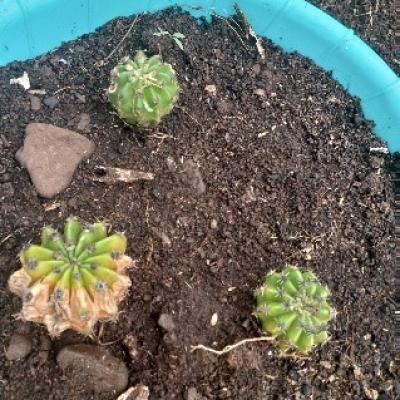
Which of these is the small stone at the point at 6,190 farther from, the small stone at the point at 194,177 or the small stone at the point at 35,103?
the small stone at the point at 194,177

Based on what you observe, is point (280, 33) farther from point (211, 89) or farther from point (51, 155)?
→ point (51, 155)

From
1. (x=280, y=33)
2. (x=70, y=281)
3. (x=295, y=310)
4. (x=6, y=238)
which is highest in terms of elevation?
(x=280, y=33)

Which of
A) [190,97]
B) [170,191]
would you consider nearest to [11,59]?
[190,97]

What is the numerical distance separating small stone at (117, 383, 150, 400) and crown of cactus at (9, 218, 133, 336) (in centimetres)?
39

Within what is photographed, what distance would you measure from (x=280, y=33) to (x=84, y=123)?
1454mm

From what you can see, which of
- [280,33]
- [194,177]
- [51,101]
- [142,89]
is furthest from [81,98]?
[280,33]

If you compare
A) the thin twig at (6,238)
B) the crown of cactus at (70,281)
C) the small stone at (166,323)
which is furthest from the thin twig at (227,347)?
the thin twig at (6,238)

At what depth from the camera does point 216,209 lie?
323cm

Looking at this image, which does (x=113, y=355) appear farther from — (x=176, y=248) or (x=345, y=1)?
(x=345, y=1)

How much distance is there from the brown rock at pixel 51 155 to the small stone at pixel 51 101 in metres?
0.20

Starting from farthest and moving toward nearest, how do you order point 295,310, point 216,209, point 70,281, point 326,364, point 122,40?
point 122,40 → point 216,209 → point 326,364 → point 295,310 → point 70,281

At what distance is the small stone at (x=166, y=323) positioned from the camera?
9.18 ft

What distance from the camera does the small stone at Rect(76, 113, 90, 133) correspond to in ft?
11.1

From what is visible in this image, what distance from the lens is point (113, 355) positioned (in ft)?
9.12
